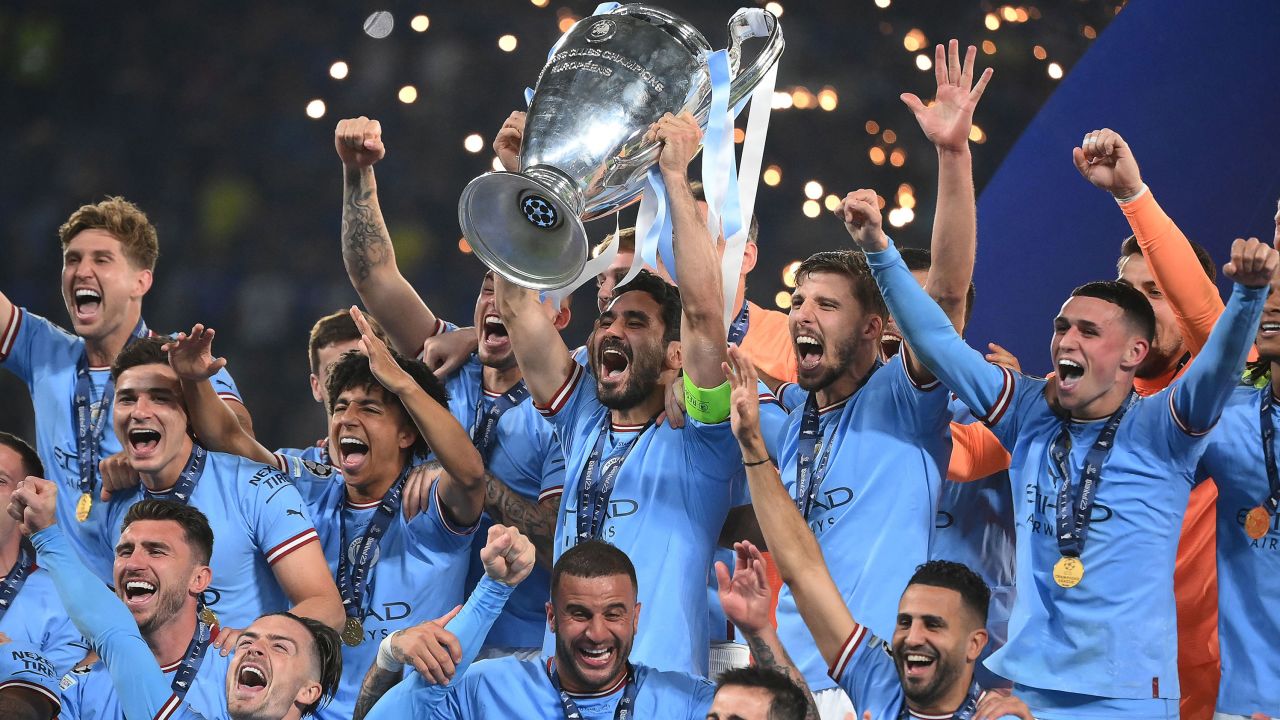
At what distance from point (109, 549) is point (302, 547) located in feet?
1.92

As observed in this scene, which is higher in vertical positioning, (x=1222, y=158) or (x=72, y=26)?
(x=72, y=26)

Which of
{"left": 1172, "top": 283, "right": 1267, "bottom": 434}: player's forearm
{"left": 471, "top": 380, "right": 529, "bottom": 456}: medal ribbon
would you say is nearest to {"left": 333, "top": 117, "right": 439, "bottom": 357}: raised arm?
{"left": 471, "top": 380, "right": 529, "bottom": 456}: medal ribbon

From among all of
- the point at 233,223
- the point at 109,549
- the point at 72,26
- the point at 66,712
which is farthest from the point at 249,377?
the point at 66,712

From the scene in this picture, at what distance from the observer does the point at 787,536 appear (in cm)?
287

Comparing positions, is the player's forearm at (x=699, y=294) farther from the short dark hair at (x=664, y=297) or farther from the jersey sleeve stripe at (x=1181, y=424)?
the jersey sleeve stripe at (x=1181, y=424)

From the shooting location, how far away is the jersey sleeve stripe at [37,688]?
3.50 meters

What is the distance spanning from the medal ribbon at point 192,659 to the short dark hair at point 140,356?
2.28ft

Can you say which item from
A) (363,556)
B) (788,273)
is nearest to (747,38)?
(363,556)

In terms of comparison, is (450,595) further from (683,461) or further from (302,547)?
(683,461)

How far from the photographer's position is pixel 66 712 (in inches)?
135

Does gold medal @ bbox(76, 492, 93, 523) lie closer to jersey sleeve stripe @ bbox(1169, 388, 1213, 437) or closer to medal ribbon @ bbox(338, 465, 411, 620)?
medal ribbon @ bbox(338, 465, 411, 620)

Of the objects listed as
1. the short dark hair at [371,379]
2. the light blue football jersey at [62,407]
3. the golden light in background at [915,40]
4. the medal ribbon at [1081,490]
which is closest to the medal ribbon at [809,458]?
the medal ribbon at [1081,490]

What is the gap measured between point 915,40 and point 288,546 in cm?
341

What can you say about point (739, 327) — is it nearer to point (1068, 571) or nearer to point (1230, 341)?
point (1068, 571)
